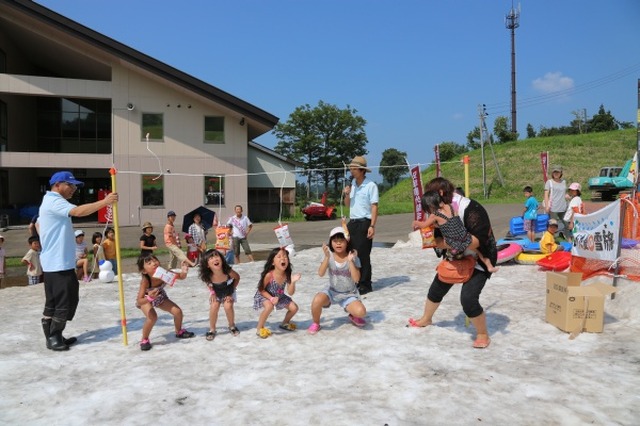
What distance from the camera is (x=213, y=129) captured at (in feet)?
84.8

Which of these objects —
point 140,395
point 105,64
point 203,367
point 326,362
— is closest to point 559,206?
point 326,362

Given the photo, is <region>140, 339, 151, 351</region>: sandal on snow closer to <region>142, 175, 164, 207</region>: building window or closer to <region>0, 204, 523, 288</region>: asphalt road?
<region>0, 204, 523, 288</region>: asphalt road

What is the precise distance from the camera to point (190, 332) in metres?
5.80

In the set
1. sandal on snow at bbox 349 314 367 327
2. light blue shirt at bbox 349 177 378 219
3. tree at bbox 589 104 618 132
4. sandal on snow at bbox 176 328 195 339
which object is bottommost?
sandal on snow at bbox 176 328 195 339

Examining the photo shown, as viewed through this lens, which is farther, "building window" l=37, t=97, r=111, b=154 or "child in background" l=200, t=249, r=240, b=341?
"building window" l=37, t=97, r=111, b=154

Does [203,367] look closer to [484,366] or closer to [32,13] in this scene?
[484,366]

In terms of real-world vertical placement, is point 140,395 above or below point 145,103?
below

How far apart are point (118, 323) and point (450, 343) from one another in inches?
171

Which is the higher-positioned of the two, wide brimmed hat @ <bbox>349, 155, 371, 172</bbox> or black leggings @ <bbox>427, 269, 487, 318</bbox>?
wide brimmed hat @ <bbox>349, 155, 371, 172</bbox>

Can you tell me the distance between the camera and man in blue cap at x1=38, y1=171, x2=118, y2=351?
5203mm

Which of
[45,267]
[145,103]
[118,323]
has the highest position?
[145,103]

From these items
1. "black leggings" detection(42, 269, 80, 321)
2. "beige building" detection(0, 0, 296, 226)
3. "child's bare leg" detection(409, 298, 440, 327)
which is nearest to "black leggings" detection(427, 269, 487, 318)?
"child's bare leg" detection(409, 298, 440, 327)

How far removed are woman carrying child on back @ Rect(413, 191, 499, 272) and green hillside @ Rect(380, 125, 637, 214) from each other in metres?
35.0

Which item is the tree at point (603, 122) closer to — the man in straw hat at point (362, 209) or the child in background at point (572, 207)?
the child in background at point (572, 207)
